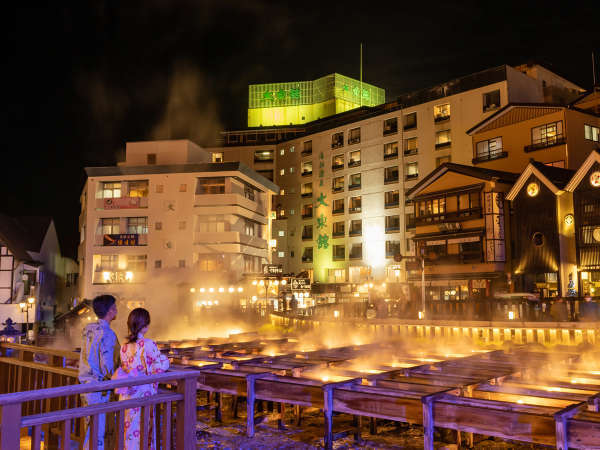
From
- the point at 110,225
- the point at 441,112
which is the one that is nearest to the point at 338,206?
the point at 441,112

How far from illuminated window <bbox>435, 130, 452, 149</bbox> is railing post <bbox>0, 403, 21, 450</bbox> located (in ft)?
158

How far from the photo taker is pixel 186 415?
17.3 feet

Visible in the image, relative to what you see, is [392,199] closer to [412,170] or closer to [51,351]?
[412,170]

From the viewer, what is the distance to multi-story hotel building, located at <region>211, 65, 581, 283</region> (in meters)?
47.8

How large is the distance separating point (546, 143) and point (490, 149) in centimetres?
489

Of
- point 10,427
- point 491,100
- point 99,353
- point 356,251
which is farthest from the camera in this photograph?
point 356,251

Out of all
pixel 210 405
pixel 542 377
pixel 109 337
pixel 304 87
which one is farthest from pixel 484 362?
pixel 304 87

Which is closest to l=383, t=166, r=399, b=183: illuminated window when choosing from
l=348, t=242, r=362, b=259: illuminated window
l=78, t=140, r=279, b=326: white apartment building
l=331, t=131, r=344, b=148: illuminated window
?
l=331, t=131, r=344, b=148: illuminated window

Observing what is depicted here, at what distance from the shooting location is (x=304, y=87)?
72.5 metres

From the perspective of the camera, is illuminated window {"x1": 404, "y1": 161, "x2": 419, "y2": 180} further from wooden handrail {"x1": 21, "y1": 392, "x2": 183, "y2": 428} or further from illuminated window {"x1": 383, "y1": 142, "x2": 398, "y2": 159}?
wooden handrail {"x1": 21, "y1": 392, "x2": 183, "y2": 428}

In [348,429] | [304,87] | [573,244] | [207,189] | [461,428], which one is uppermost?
[304,87]

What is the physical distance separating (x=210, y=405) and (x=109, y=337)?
6961 mm

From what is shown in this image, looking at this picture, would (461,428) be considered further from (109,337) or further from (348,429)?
(109,337)

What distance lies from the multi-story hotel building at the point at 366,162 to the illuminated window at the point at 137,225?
1775 cm
